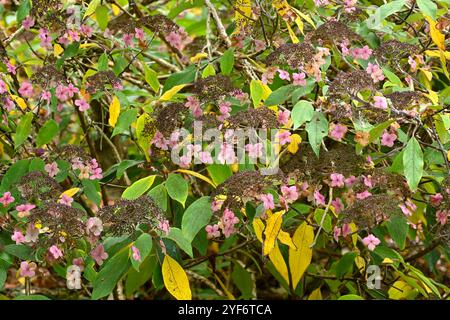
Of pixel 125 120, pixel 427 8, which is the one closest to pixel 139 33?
pixel 125 120

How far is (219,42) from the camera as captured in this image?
198 cm

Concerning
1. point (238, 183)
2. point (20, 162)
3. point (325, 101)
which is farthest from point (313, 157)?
point (20, 162)

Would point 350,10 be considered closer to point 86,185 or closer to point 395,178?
point 395,178

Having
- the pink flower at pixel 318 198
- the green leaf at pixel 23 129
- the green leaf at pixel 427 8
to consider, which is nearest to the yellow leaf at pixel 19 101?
the green leaf at pixel 23 129

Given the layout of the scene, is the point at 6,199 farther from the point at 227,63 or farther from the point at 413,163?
the point at 413,163

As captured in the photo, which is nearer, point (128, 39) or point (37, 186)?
point (37, 186)

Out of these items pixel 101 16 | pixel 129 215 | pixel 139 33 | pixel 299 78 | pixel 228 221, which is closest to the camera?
pixel 129 215

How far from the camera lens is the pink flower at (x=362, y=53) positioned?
175cm

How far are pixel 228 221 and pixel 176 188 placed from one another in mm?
138

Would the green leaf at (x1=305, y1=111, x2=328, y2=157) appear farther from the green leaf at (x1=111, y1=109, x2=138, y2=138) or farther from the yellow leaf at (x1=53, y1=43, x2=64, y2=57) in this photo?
the yellow leaf at (x1=53, y1=43, x2=64, y2=57)

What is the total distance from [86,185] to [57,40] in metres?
0.43

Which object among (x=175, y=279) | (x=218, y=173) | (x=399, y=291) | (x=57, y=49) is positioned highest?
(x=57, y=49)

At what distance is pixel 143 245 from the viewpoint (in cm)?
140

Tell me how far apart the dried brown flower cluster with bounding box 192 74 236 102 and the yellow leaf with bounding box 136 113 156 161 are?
14cm
